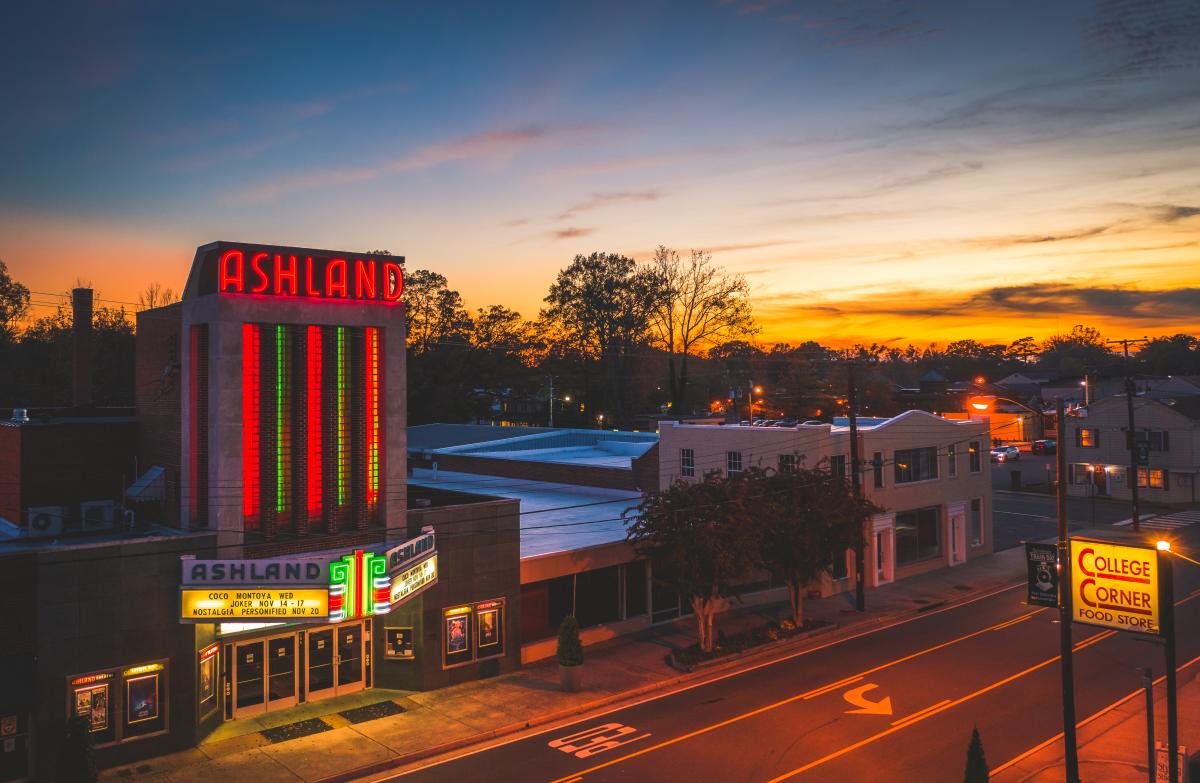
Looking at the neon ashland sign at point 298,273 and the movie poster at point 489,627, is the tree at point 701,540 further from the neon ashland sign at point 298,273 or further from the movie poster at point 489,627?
the neon ashland sign at point 298,273

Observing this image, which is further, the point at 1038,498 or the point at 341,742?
the point at 1038,498

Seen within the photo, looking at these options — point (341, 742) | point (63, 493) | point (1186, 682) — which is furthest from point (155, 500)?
point (1186, 682)

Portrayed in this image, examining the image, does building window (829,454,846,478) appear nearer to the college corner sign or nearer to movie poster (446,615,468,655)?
movie poster (446,615,468,655)

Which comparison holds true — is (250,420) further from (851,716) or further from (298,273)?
(851,716)

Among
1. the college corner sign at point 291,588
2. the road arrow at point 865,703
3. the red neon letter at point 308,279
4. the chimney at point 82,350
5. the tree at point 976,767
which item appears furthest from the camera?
the chimney at point 82,350

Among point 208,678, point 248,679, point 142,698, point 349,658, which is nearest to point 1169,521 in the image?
point 349,658

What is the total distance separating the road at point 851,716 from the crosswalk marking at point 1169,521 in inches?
928

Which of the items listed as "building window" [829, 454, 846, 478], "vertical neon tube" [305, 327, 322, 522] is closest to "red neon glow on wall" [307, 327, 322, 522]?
"vertical neon tube" [305, 327, 322, 522]

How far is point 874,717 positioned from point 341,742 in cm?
1401

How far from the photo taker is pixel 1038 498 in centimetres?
6512

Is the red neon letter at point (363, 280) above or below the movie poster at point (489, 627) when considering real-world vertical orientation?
above

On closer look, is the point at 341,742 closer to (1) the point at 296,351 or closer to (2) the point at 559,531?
(1) the point at 296,351

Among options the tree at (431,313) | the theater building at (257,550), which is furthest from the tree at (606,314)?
the theater building at (257,550)

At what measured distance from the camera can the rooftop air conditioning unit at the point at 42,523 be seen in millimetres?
21453
